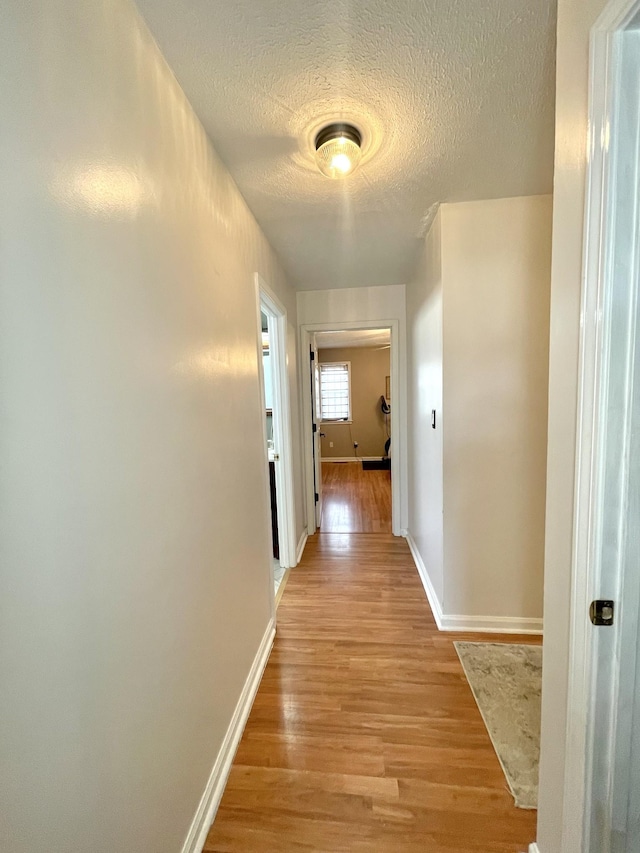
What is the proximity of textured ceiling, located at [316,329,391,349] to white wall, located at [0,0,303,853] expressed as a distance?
4302 millimetres

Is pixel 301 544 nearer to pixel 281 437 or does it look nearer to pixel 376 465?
pixel 281 437

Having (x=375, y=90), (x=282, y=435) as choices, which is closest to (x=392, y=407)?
(x=282, y=435)

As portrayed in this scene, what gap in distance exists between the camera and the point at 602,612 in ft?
2.42

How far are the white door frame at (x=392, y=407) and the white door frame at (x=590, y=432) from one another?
8.34 feet

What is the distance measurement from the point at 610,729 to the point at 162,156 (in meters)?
1.81

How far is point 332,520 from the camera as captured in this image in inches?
156

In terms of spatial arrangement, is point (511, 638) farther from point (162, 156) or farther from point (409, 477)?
point (162, 156)

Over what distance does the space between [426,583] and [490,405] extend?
1341mm

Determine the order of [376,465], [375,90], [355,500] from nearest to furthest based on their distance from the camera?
[375,90] → [355,500] → [376,465]

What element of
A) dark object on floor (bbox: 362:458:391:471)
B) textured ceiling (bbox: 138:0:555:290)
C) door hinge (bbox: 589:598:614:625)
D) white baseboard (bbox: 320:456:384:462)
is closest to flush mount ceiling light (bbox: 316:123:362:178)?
textured ceiling (bbox: 138:0:555:290)

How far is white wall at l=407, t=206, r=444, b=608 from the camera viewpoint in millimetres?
2029

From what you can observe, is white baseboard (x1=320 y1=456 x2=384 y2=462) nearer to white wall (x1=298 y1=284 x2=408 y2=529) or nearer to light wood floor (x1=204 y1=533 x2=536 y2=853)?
white wall (x1=298 y1=284 x2=408 y2=529)

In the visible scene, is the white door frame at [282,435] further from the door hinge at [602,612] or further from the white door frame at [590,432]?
the door hinge at [602,612]

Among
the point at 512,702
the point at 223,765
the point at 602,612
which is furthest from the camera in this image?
the point at 512,702
